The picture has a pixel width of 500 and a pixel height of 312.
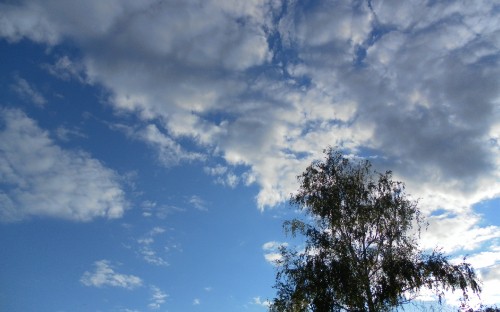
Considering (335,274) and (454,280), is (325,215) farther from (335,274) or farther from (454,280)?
(454,280)

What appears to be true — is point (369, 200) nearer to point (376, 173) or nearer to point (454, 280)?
point (376, 173)

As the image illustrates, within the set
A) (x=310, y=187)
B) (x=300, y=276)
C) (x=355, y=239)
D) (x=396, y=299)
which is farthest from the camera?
(x=310, y=187)

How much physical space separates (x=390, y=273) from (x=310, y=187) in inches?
320

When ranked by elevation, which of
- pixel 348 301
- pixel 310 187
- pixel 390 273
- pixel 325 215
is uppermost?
pixel 310 187

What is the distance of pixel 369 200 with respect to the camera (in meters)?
28.8

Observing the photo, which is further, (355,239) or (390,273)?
(355,239)

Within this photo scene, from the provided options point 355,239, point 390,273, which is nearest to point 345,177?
point 355,239

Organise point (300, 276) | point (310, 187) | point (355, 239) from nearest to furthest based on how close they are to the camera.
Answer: point (300, 276) → point (355, 239) → point (310, 187)

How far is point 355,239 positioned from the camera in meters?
28.1

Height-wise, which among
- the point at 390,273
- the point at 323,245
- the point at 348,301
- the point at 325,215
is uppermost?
the point at 325,215

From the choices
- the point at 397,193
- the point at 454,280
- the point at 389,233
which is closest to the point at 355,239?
the point at 389,233

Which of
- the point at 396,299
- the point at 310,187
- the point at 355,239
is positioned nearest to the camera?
the point at 396,299

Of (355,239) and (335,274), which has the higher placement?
(355,239)

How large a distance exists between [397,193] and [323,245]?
6380mm
